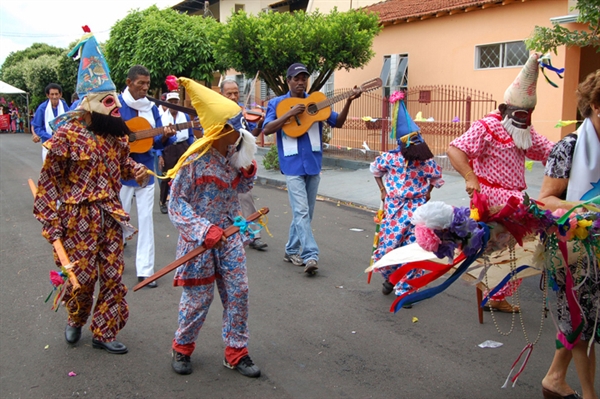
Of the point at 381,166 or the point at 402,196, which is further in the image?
the point at 381,166

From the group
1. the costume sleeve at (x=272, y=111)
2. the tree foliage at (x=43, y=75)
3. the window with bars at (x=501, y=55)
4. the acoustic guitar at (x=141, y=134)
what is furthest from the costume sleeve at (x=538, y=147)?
the tree foliage at (x=43, y=75)

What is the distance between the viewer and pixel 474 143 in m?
4.79

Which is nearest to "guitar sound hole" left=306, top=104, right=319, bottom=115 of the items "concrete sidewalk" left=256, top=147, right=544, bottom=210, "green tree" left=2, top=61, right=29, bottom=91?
"concrete sidewalk" left=256, top=147, right=544, bottom=210

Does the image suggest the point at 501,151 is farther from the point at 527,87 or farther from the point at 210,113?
the point at 210,113

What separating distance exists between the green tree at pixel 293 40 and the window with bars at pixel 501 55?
2.69m

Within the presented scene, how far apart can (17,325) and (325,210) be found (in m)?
6.08

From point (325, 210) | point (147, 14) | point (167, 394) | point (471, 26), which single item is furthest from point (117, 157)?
point (147, 14)

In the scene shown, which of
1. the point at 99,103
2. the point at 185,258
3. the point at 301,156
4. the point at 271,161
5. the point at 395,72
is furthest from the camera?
the point at 395,72

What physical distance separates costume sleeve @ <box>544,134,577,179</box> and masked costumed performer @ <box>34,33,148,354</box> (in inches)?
112

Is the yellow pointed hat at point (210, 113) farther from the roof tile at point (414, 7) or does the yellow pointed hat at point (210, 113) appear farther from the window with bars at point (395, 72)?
the window with bars at point (395, 72)

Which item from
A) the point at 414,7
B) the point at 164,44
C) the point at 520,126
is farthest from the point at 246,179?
the point at 164,44

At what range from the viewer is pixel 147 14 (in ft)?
70.3

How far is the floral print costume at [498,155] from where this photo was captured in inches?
189

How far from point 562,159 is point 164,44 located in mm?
17753
